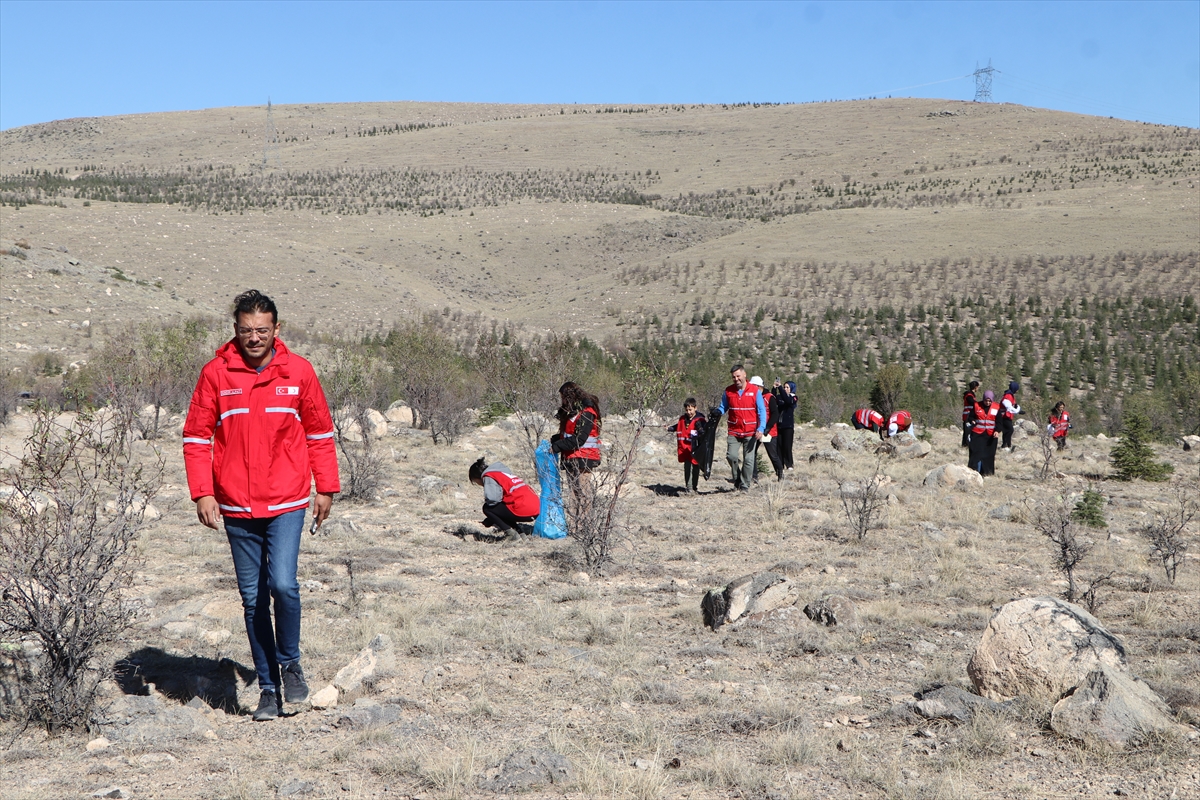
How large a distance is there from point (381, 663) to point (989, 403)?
9776 millimetres

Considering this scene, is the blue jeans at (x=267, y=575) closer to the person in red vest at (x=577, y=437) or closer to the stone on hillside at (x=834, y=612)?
the stone on hillside at (x=834, y=612)

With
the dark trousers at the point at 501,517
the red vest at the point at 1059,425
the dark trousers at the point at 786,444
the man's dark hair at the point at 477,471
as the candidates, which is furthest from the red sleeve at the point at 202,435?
the red vest at the point at 1059,425

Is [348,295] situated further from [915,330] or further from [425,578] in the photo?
[425,578]

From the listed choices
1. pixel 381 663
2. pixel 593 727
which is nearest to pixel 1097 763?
pixel 593 727

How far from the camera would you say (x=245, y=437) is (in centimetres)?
377

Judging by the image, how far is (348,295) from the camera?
33.4 meters

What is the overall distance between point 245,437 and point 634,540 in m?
5.15

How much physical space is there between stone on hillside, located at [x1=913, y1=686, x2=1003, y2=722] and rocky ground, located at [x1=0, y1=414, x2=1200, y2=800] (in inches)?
2.5

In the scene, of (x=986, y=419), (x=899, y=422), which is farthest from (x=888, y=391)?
(x=986, y=419)

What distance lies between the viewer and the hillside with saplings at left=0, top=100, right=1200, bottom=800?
3.83 metres

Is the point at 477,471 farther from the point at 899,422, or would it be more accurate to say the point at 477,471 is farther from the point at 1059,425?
the point at 1059,425

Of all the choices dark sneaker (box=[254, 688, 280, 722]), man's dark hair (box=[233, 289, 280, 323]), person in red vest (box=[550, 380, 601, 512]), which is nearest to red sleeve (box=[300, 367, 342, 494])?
man's dark hair (box=[233, 289, 280, 323])

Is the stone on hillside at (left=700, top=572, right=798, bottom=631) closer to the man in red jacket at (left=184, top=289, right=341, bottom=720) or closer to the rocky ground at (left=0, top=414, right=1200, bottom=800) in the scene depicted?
the rocky ground at (left=0, top=414, right=1200, bottom=800)

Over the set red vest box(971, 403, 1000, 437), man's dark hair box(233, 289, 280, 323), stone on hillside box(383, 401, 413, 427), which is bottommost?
stone on hillside box(383, 401, 413, 427)
